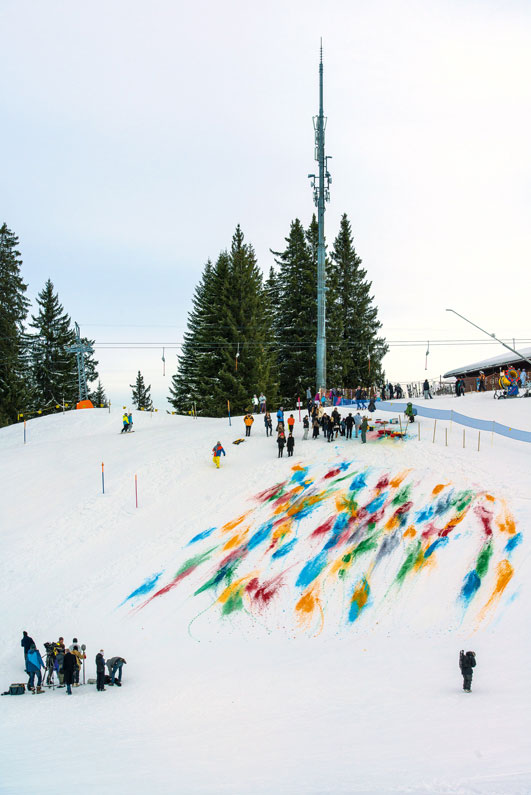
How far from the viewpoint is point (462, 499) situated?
23.4m

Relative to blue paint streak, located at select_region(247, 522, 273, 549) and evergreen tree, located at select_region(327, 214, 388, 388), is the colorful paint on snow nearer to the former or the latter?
blue paint streak, located at select_region(247, 522, 273, 549)

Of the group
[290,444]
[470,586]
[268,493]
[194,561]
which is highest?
[290,444]

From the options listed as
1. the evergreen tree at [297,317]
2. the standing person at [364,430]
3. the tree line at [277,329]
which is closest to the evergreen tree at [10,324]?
the tree line at [277,329]

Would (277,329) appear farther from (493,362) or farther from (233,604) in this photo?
(233,604)

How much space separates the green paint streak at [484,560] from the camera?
19.6 metres

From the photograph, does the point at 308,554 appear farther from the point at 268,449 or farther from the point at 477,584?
the point at 268,449

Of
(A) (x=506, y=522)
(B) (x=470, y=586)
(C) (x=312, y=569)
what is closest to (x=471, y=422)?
(A) (x=506, y=522)

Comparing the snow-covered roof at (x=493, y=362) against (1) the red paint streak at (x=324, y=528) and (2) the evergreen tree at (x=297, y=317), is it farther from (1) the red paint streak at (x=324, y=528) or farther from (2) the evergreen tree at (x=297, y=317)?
(1) the red paint streak at (x=324, y=528)

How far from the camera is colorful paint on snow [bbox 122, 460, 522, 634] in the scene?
1961 cm

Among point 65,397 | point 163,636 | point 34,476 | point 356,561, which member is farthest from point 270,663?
point 65,397

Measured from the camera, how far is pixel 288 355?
197 feet

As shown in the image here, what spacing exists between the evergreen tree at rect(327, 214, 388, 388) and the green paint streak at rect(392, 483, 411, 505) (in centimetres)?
3641

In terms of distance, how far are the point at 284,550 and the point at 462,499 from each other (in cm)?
685

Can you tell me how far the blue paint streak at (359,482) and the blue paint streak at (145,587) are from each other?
8268 millimetres
